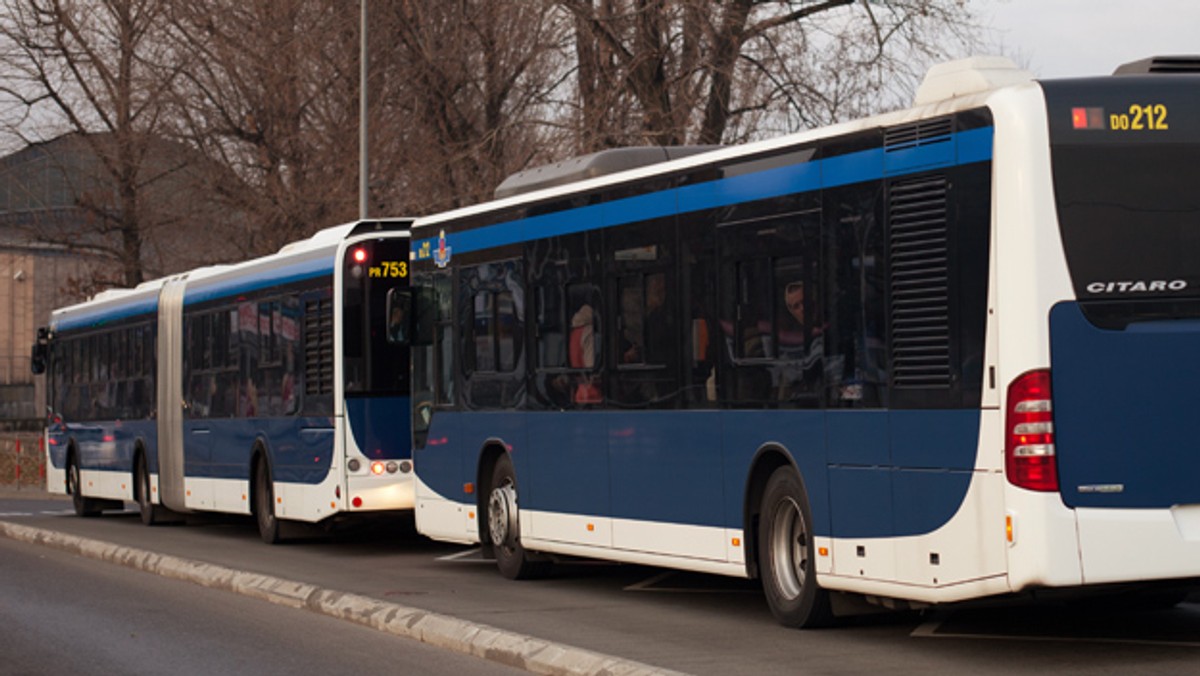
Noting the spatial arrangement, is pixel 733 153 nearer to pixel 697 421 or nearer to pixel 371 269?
pixel 697 421

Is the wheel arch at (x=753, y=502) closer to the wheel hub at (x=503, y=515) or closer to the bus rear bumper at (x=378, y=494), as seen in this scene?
the wheel hub at (x=503, y=515)

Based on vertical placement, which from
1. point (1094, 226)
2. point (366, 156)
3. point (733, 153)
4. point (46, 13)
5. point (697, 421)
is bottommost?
point (697, 421)

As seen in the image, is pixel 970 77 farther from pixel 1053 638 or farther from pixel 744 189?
pixel 1053 638

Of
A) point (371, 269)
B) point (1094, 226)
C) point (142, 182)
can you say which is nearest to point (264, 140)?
point (142, 182)

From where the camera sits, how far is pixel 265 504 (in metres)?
23.0

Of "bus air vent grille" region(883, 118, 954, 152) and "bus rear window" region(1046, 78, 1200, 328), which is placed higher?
"bus air vent grille" region(883, 118, 954, 152)

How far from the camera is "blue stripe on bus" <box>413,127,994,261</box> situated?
35.9 feet

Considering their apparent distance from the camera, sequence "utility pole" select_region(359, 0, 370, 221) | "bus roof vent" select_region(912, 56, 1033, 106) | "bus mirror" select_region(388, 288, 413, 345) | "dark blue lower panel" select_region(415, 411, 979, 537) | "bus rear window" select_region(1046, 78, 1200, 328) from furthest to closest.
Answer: "utility pole" select_region(359, 0, 370, 221), "bus mirror" select_region(388, 288, 413, 345), "dark blue lower panel" select_region(415, 411, 979, 537), "bus roof vent" select_region(912, 56, 1033, 106), "bus rear window" select_region(1046, 78, 1200, 328)

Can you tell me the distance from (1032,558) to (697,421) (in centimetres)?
392

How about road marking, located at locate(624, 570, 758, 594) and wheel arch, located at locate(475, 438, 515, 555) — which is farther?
wheel arch, located at locate(475, 438, 515, 555)

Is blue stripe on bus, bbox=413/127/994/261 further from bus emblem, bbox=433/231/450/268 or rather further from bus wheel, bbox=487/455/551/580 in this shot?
bus wheel, bbox=487/455/551/580

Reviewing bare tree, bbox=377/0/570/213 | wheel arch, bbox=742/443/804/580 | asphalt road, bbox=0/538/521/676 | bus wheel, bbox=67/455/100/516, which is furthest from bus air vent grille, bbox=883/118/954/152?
bus wheel, bbox=67/455/100/516

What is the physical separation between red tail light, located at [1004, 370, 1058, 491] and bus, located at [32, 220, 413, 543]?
30.3 feet

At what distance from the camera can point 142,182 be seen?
4059 centimetres
